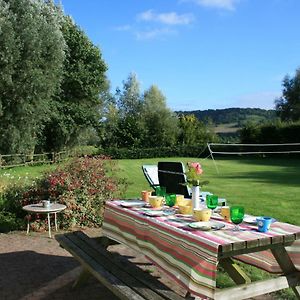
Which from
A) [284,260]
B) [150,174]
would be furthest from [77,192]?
[284,260]

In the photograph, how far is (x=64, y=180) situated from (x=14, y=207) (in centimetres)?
136

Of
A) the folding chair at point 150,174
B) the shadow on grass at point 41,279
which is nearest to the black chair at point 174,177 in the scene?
the folding chair at point 150,174

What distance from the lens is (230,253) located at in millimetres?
2732

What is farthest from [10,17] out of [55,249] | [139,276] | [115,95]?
[115,95]

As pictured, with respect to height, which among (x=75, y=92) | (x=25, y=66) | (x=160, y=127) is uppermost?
(x=25, y=66)

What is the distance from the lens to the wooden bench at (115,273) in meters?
2.79

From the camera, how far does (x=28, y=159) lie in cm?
2430

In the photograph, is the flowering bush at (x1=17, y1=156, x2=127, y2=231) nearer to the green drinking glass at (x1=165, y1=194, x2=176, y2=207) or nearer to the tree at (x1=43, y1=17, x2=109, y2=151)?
the green drinking glass at (x1=165, y1=194, x2=176, y2=207)

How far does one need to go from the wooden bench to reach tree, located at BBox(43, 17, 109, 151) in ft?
73.9

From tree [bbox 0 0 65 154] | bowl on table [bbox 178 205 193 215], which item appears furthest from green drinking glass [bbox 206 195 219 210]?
tree [bbox 0 0 65 154]

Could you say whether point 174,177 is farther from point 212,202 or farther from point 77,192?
point 212,202

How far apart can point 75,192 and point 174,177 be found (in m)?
1.80

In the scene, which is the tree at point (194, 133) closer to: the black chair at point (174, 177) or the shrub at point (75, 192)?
the shrub at point (75, 192)

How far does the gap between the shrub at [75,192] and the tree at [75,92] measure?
62.0 ft
